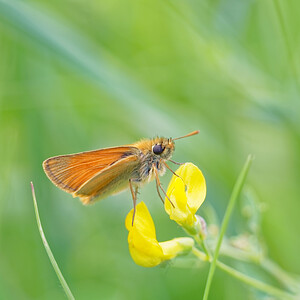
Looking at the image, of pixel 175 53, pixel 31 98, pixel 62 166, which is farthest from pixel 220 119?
pixel 62 166

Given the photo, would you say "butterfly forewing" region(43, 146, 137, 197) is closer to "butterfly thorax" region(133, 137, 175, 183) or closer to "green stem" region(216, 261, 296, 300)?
"butterfly thorax" region(133, 137, 175, 183)

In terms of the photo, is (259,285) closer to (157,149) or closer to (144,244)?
(144,244)

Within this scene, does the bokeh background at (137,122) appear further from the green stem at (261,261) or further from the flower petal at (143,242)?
the flower petal at (143,242)

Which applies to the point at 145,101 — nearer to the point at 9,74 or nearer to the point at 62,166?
the point at 9,74

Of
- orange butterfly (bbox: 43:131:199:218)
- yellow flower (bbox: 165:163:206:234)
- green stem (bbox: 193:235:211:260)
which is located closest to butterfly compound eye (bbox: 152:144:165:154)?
orange butterfly (bbox: 43:131:199:218)

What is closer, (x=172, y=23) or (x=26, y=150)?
(x=26, y=150)

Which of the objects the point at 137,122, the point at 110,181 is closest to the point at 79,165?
the point at 110,181
